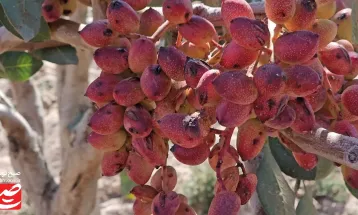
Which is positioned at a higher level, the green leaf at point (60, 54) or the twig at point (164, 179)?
the twig at point (164, 179)

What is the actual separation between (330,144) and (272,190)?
1.26ft

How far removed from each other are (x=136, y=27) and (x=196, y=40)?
0.07 meters

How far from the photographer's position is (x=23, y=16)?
2.43 ft

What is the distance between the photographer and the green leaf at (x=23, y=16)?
73cm

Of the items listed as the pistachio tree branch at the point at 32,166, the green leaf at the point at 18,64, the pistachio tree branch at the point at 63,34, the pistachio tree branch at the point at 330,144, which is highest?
the pistachio tree branch at the point at 330,144

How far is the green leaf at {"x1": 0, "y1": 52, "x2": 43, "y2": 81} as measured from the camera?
124 cm

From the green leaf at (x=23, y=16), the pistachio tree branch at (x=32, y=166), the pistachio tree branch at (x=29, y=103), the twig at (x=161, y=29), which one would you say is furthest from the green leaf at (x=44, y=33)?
the pistachio tree branch at (x=29, y=103)

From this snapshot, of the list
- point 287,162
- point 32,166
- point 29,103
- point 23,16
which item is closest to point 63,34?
point 23,16

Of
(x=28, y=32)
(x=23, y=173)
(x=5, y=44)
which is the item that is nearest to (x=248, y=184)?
(x=28, y=32)

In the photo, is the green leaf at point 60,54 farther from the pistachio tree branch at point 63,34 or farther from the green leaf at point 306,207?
the green leaf at point 306,207

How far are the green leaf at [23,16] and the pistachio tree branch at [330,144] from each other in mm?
367

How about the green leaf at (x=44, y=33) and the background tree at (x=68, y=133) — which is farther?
the green leaf at (x=44, y=33)

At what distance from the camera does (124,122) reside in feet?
1.79

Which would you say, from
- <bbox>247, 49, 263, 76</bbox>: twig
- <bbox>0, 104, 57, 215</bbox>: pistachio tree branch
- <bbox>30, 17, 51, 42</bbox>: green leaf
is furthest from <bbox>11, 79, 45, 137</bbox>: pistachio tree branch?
<bbox>247, 49, 263, 76</bbox>: twig
